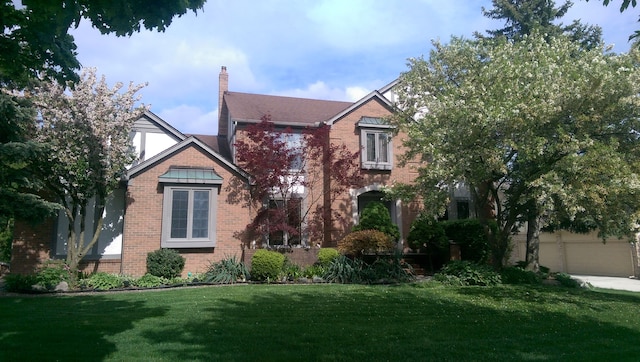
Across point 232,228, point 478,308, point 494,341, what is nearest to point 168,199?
point 232,228

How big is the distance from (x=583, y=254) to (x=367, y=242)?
1464cm

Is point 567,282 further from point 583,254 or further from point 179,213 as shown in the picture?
point 179,213

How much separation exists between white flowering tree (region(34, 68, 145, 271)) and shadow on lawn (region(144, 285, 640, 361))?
6287 mm

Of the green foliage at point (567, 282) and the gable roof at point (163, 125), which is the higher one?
the gable roof at point (163, 125)

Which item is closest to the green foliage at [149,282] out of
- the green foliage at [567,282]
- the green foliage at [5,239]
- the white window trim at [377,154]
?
the white window trim at [377,154]

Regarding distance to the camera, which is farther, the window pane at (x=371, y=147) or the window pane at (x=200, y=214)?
the window pane at (x=371, y=147)

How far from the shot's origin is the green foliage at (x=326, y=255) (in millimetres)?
15602

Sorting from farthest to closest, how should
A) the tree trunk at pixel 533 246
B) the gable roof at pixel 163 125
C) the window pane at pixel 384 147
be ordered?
the window pane at pixel 384 147
the gable roof at pixel 163 125
the tree trunk at pixel 533 246

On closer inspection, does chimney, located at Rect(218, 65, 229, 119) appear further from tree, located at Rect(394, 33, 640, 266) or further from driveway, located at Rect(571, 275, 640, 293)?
driveway, located at Rect(571, 275, 640, 293)

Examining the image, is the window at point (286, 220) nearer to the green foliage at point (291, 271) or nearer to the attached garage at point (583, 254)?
the green foliage at point (291, 271)

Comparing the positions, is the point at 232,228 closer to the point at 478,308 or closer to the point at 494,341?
the point at 478,308

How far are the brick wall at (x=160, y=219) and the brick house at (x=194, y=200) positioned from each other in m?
0.03

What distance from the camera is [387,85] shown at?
68.6ft

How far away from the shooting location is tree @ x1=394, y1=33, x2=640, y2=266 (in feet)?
35.6
